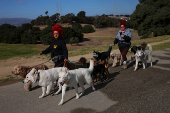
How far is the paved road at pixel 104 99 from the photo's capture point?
5.28m

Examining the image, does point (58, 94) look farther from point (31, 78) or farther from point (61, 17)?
point (61, 17)

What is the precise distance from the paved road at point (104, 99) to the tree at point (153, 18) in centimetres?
3717

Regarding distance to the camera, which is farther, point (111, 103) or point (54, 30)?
point (54, 30)

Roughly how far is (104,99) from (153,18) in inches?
1624

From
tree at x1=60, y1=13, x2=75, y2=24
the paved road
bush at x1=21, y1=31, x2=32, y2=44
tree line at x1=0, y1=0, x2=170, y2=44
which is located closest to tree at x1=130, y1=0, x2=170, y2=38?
tree line at x1=0, y1=0, x2=170, y2=44

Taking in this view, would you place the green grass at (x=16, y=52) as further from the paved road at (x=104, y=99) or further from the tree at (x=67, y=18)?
the tree at (x=67, y=18)

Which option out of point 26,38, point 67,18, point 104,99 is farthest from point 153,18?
point 67,18

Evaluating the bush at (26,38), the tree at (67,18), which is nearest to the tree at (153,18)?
the bush at (26,38)

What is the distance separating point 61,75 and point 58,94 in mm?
1769

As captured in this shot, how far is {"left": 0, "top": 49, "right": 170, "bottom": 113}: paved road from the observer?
5.28 meters

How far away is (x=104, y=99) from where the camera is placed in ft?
20.2

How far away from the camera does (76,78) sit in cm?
613

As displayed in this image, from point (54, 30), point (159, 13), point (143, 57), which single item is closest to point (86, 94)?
point (54, 30)

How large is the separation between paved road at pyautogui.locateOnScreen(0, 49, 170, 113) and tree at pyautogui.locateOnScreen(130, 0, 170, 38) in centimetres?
3717
